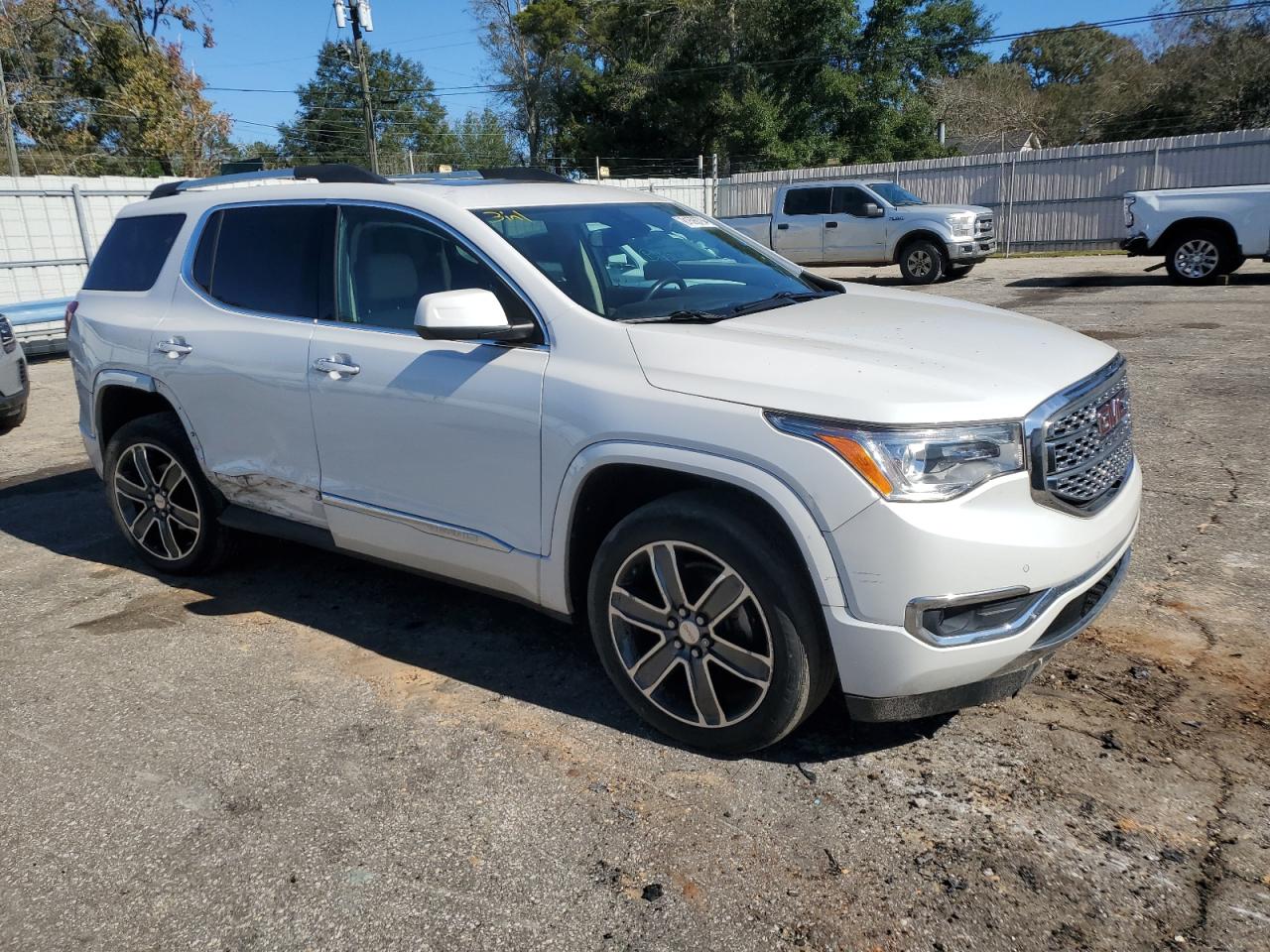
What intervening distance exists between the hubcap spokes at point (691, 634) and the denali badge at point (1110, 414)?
124cm

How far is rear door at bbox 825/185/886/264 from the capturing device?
18.2 m

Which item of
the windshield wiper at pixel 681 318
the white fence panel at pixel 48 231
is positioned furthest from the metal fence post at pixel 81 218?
the windshield wiper at pixel 681 318

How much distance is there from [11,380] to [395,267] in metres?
6.26

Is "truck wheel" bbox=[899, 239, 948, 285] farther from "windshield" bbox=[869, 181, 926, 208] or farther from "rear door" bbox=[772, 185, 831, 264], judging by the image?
"rear door" bbox=[772, 185, 831, 264]

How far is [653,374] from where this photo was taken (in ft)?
10.4

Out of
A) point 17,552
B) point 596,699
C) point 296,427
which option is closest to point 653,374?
point 596,699

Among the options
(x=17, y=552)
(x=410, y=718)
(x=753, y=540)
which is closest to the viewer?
(x=753, y=540)

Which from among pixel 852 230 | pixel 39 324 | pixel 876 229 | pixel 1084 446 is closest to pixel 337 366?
pixel 1084 446

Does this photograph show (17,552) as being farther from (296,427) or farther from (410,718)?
(410,718)

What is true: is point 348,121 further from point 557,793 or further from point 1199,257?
point 557,793

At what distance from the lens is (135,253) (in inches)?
201

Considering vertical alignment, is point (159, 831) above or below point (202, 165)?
below

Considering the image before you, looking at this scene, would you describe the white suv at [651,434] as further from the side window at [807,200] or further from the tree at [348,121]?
the tree at [348,121]

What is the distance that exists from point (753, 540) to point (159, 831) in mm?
1949
